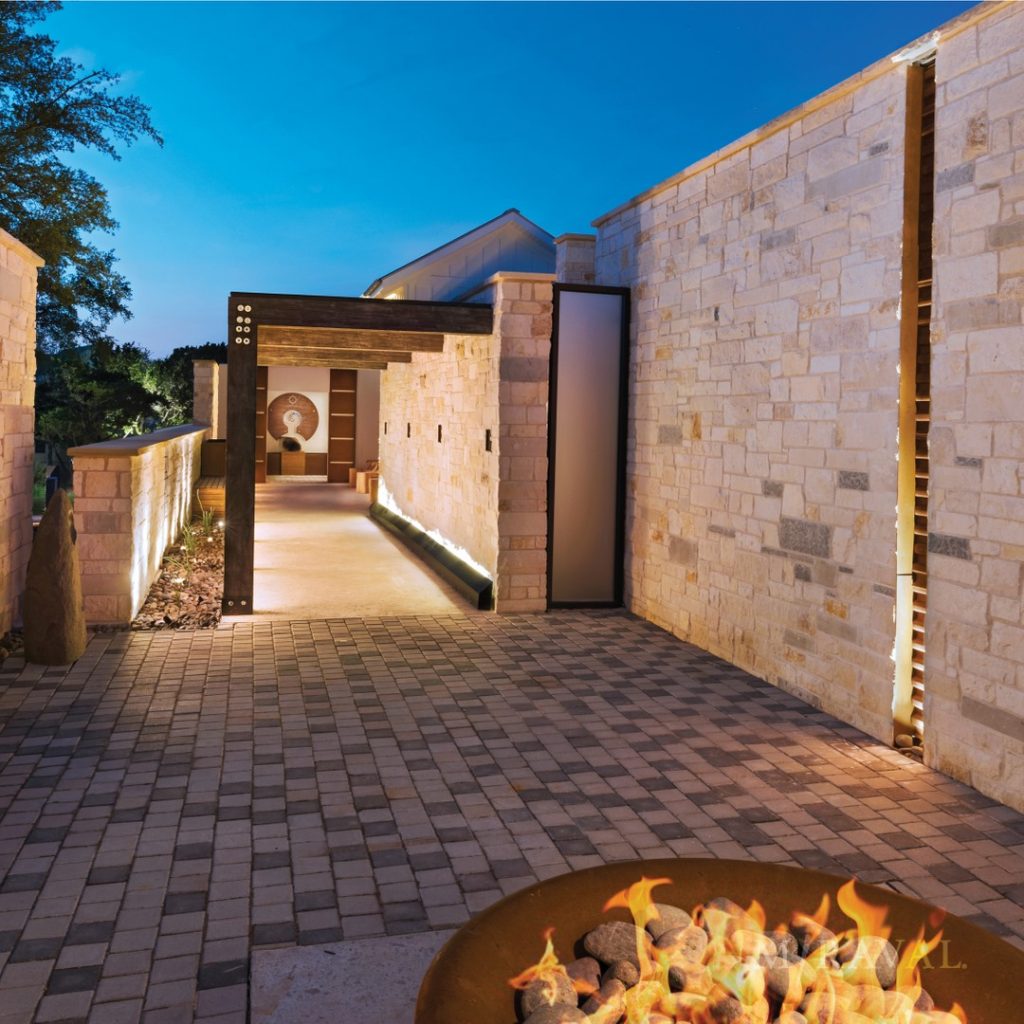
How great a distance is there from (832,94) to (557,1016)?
578 cm

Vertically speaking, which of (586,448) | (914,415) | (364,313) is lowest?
(586,448)

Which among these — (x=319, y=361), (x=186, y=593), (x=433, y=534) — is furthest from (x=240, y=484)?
(x=319, y=361)

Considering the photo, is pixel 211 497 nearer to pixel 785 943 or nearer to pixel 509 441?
pixel 509 441

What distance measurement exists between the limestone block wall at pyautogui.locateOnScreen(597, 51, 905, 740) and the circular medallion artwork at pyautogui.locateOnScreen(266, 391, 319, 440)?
53.5ft

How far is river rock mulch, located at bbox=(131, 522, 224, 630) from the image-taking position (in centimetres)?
842

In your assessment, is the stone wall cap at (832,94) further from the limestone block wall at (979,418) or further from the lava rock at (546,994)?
the lava rock at (546,994)

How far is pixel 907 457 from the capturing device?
551cm

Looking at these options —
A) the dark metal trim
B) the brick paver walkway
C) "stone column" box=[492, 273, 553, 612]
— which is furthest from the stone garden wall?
the dark metal trim

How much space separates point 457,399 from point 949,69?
7.01m

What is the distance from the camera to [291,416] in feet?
79.1

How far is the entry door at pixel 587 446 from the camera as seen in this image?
9.26 meters

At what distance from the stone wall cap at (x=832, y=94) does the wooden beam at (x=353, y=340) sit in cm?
358

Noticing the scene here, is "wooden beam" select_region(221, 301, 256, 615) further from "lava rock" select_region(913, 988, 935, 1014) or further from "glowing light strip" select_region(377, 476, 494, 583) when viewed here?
"lava rock" select_region(913, 988, 935, 1014)

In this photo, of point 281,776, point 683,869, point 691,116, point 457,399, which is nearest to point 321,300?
point 457,399
